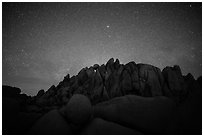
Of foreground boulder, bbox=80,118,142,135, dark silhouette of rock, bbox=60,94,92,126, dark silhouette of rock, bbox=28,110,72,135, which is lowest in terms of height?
foreground boulder, bbox=80,118,142,135

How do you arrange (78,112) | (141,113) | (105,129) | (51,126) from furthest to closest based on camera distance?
(141,113) → (78,112) → (105,129) → (51,126)

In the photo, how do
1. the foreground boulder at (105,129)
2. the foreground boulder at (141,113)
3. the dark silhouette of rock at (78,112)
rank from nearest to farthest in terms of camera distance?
the foreground boulder at (105,129) → the dark silhouette of rock at (78,112) → the foreground boulder at (141,113)

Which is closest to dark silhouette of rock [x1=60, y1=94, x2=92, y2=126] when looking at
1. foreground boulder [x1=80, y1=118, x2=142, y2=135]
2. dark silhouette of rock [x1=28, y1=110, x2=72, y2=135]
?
dark silhouette of rock [x1=28, y1=110, x2=72, y2=135]

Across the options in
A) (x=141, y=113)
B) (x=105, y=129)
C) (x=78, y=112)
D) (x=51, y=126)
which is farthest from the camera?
(x=141, y=113)

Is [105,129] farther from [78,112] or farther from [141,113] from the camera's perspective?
[141,113]

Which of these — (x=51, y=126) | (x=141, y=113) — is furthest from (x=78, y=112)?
(x=141, y=113)

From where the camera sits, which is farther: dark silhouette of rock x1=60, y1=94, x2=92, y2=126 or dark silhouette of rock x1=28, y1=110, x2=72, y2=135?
dark silhouette of rock x1=60, y1=94, x2=92, y2=126

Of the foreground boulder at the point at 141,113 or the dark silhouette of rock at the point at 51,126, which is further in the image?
the foreground boulder at the point at 141,113

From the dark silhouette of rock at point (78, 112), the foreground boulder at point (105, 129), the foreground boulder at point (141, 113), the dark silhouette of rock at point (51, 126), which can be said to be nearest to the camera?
the dark silhouette of rock at point (51, 126)

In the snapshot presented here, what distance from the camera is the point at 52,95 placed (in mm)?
21375

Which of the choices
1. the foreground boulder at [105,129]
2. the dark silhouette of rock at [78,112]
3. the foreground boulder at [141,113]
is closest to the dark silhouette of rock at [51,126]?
the dark silhouette of rock at [78,112]

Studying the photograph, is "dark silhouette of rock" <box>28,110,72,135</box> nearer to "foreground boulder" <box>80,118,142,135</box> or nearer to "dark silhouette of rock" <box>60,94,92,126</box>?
"dark silhouette of rock" <box>60,94,92,126</box>

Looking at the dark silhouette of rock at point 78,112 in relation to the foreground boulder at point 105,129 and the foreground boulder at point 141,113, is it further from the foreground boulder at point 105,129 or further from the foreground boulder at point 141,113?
the foreground boulder at point 141,113

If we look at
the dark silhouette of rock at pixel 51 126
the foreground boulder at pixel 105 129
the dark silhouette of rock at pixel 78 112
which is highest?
the dark silhouette of rock at pixel 78 112
